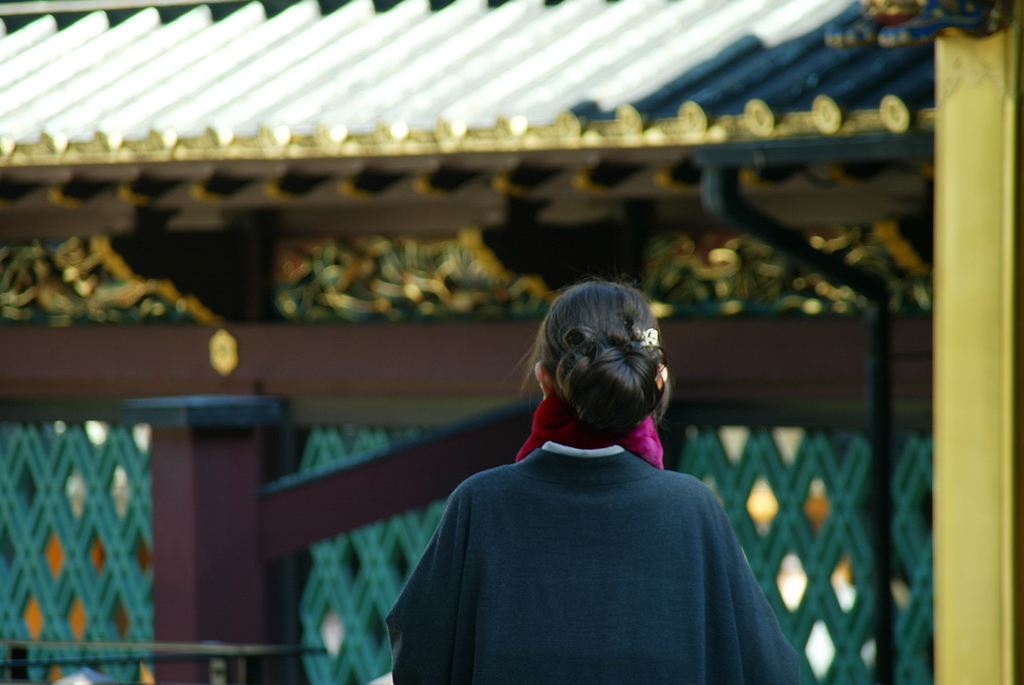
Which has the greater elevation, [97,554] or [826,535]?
[826,535]

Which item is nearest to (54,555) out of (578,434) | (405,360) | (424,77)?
(405,360)

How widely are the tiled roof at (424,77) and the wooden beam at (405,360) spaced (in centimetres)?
92

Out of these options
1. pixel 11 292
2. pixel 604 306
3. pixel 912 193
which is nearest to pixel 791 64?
pixel 912 193

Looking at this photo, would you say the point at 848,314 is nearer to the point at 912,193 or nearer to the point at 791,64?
the point at 912,193

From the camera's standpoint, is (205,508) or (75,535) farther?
(75,535)

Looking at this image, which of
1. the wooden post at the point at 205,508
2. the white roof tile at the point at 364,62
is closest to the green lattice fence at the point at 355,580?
the white roof tile at the point at 364,62

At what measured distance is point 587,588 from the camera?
1864 millimetres

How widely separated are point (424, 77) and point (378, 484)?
5.23 ft

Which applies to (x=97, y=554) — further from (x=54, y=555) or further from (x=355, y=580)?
(x=355, y=580)

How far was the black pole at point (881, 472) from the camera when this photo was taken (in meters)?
3.95

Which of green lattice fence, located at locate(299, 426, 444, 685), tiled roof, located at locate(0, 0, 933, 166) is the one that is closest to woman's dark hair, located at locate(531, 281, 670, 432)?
tiled roof, located at locate(0, 0, 933, 166)

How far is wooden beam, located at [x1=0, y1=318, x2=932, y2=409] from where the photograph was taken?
443 cm

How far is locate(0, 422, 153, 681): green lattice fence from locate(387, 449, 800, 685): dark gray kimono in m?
3.60

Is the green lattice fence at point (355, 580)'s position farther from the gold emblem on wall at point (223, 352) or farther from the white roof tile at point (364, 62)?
the white roof tile at point (364, 62)
